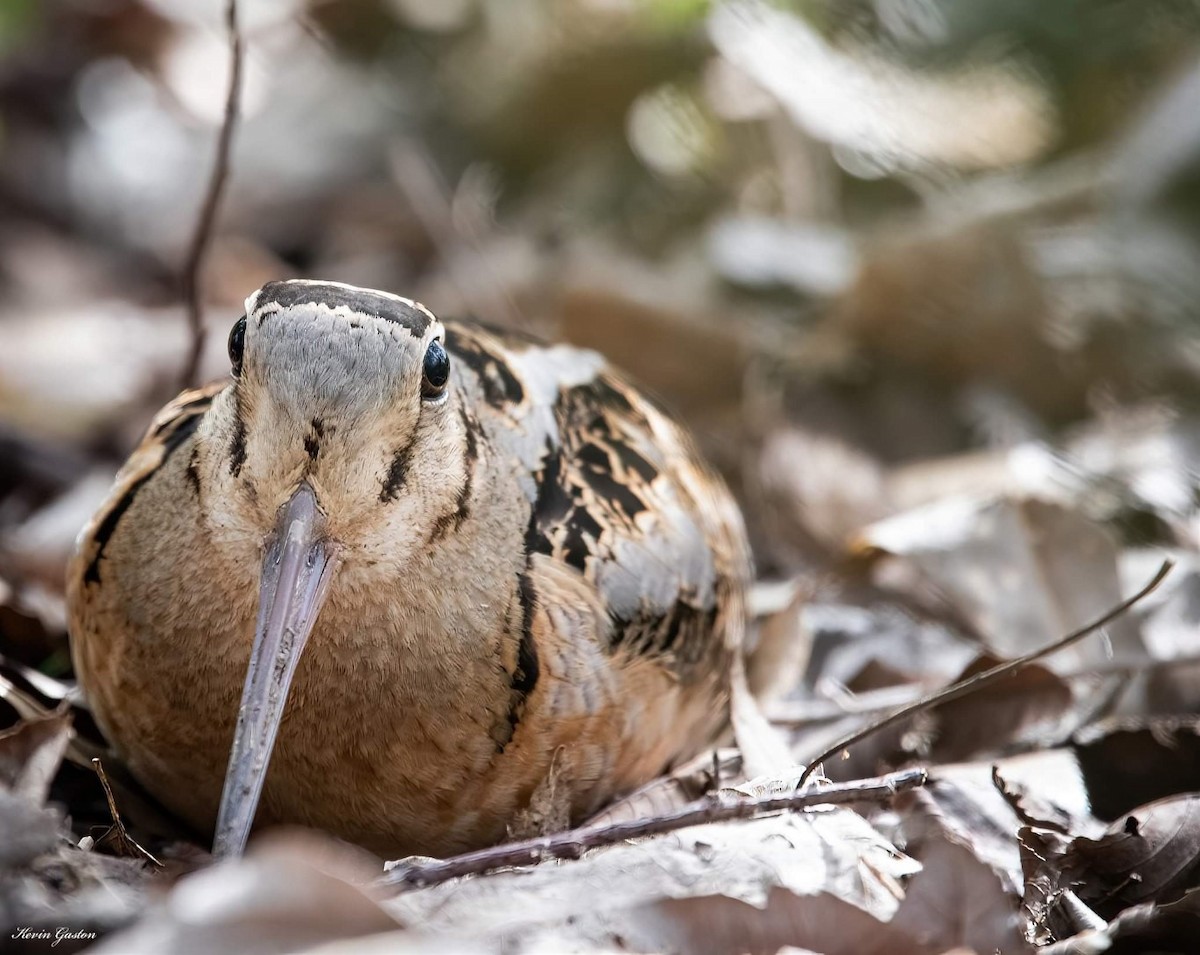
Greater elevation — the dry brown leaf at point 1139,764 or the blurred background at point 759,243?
the blurred background at point 759,243

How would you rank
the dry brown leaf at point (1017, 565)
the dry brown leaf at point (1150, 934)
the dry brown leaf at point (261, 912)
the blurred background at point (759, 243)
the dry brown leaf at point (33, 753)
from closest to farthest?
the dry brown leaf at point (261, 912) → the dry brown leaf at point (1150, 934) → the dry brown leaf at point (33, 753) → the dry brown leaf at point (1017, 565) → the blurred background at point (759, 243)

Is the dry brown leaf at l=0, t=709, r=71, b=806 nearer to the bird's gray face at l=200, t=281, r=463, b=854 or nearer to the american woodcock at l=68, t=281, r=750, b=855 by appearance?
the american woodcock at l=68, t=281, r=750, b=855

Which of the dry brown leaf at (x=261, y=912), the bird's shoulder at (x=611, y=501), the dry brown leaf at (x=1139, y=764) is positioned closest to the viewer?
the dry brown leaf at (x=261, y=912)

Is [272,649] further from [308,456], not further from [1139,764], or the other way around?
[1139,764]

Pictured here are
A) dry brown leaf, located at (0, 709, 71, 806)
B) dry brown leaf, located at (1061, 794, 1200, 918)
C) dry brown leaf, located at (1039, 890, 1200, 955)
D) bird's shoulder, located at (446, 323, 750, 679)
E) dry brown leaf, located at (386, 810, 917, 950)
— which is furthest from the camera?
bird's shoulder, located at (446, 323, 750, 679)

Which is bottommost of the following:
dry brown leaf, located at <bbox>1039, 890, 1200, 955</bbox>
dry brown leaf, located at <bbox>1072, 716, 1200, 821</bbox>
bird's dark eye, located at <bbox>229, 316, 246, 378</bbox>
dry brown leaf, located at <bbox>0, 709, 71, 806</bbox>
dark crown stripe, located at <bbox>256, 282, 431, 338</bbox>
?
dry brown leaf, located at <bbox>1039, 890, 1200, 955</bbox>

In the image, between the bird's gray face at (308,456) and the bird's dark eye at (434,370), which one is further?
the bird's dark eye at (434,370)

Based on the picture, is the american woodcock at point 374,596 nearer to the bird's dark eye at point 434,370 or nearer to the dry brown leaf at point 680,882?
the bird's dark eye at point 434,370

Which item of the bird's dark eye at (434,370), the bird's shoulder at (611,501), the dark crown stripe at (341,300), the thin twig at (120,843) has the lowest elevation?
the thin twig at (120,843)

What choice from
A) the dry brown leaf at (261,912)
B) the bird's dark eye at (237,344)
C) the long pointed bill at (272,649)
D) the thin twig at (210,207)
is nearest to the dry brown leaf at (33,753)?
the long pointed bill at (272,649)

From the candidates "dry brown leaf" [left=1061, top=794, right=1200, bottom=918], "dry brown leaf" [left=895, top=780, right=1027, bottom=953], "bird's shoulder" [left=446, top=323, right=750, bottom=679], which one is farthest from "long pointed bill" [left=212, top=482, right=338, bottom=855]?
"dry brown leaf" [left=1061, top=794, right=1200, bottom=918]
